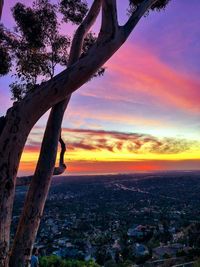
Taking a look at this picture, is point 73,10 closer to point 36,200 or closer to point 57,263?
point 36,200

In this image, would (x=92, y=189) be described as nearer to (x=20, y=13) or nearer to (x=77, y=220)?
(x=77, y=220)

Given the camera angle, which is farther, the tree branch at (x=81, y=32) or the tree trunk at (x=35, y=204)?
the tree branch at (x=81, y=32)

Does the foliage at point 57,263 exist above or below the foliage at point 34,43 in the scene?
below

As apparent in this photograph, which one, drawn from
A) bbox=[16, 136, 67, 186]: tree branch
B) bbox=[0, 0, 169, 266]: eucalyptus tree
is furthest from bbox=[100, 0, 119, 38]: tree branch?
bbox=[16, 136, 67, 186]: tree branch

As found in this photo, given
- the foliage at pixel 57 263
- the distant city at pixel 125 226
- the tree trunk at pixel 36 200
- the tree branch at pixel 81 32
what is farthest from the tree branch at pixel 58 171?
the distant city at pixel 125 226

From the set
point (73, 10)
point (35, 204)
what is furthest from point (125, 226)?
point (35, 204)

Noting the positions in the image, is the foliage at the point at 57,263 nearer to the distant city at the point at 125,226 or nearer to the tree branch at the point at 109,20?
the distant city at the point at 125,226

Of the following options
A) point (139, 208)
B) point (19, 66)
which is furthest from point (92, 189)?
point (19, 66)
